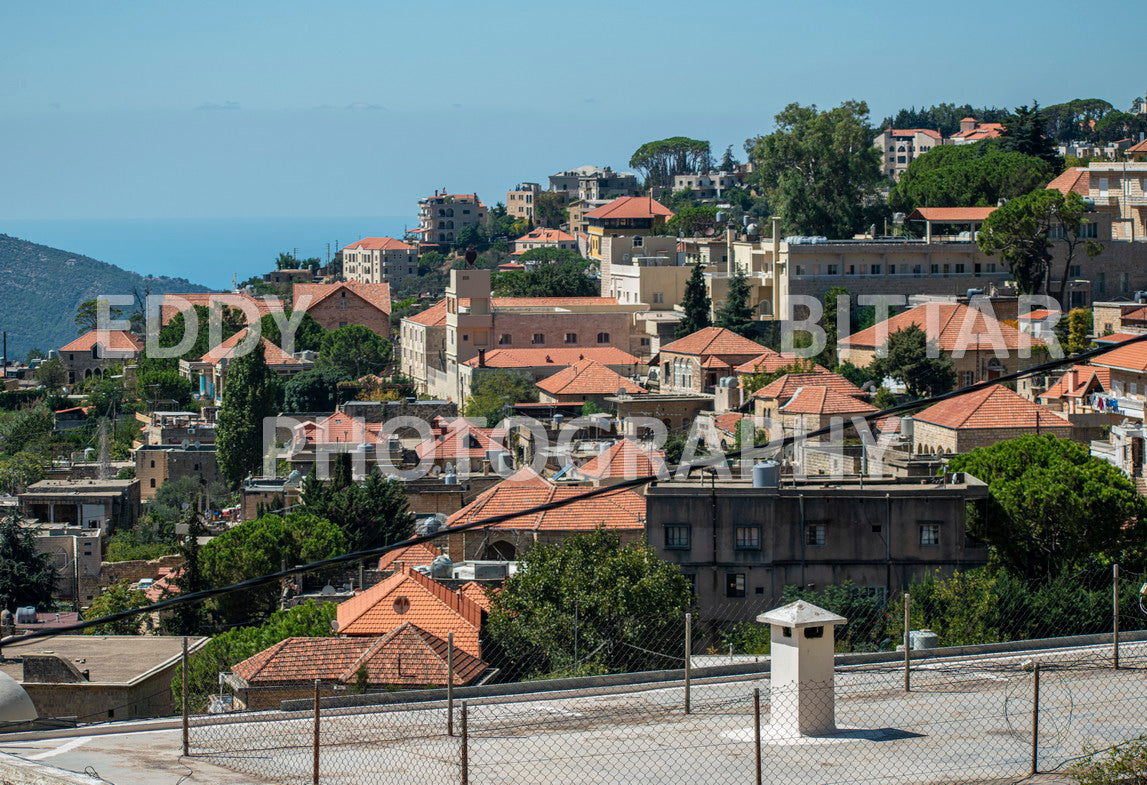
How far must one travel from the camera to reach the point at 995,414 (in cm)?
3192

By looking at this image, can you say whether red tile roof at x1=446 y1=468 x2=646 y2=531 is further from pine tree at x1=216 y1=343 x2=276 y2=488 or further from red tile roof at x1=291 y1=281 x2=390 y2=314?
red tile roof at x1=291 y1=281 x2=390 y2=314

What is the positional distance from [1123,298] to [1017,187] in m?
8.74

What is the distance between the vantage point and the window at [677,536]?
67.1 ft

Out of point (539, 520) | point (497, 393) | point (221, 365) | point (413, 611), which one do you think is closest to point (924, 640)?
point (413, 611)

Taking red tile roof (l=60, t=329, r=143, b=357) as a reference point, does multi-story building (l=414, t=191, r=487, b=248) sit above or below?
above

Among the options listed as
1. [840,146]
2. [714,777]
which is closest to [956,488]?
[714,777]

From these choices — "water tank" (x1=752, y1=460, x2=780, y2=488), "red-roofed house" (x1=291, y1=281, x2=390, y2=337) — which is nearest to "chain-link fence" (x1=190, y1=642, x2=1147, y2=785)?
"water tank" (x1=752, y1=460, x2=780, y2=488)

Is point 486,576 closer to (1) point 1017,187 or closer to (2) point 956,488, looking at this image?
(2) point 956,488

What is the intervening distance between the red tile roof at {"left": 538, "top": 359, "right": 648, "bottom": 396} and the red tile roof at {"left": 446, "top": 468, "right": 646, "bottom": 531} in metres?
19.0

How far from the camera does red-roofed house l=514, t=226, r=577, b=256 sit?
10456cm

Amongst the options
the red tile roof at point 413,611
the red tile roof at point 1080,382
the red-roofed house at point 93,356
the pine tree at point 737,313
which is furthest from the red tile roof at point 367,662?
the red-roofed house at point 93,356

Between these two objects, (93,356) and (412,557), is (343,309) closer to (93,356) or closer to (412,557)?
(93,356)

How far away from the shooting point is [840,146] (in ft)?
180

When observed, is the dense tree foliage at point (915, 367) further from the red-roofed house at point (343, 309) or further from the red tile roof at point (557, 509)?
the red-roofed house at point (343, 309)
